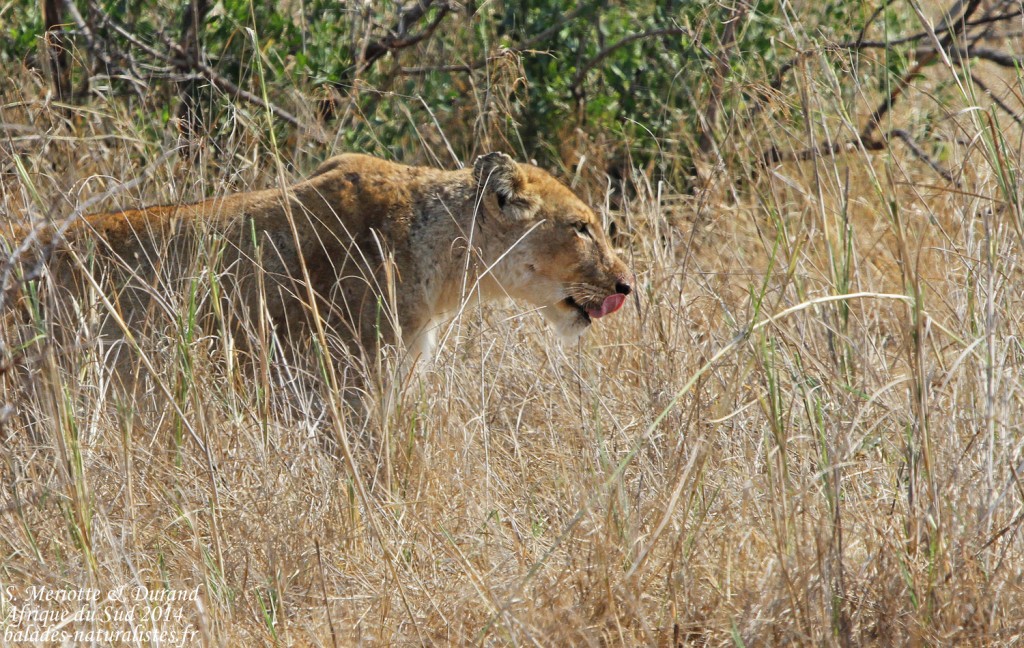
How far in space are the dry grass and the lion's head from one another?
0.88 m

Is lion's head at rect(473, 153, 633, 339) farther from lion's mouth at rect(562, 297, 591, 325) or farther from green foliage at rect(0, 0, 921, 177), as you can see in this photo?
green foliage at rect(0, 0, 921, 177)

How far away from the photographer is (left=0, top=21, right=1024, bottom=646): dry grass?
2.78 metres

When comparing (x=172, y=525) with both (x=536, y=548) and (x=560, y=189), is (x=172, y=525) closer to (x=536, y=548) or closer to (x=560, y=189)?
(x=536, y=548)

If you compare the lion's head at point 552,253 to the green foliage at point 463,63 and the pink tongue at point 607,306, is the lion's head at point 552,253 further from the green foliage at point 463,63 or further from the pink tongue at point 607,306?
the green foliage at point 463,63

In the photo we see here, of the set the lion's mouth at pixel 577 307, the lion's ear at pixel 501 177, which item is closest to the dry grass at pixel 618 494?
the lion's mouth at pixel 577 307

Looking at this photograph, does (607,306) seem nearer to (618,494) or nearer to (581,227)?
(581,227)

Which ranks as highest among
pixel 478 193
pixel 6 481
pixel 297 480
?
pixel 478 193

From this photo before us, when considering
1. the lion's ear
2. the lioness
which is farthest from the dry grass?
the lion's ear

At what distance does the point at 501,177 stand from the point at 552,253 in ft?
1.33

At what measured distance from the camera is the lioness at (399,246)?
177 inches

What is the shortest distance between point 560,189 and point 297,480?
2.11 m

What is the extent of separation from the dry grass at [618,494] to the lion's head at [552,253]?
2.90 feet

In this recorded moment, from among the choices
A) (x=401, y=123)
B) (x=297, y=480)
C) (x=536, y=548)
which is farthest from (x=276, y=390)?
(x=401, y=123)

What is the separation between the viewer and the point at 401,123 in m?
6.74
